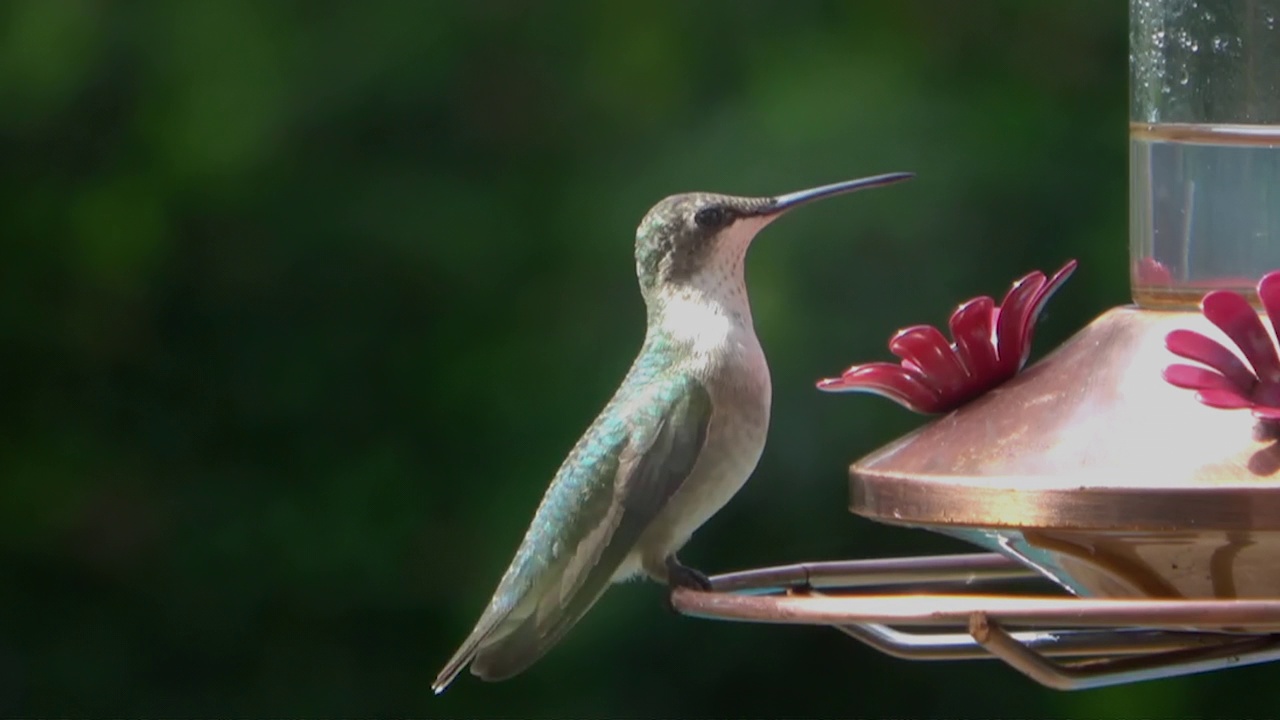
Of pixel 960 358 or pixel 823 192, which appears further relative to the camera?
pixel 823 192

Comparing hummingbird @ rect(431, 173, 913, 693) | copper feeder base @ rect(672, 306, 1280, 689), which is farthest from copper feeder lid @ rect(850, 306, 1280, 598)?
hummingbird @ rect(431, 173, 913, 693)

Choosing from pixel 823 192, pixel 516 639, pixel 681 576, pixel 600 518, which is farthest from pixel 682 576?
pixel 823 192

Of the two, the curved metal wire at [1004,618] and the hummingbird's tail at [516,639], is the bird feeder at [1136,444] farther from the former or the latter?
the hummingbird's tail at [516,639]

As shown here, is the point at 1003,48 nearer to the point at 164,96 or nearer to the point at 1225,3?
the point at 164,96

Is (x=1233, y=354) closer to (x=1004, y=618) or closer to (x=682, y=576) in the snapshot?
(x=1004, y=618)

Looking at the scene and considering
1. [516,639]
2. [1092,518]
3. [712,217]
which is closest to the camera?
[1092,518]

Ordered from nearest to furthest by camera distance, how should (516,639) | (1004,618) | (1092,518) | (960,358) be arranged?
(1004,618) < (1092,518) < (960,358) < (516,639)

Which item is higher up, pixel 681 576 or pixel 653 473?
pixel 653 473
